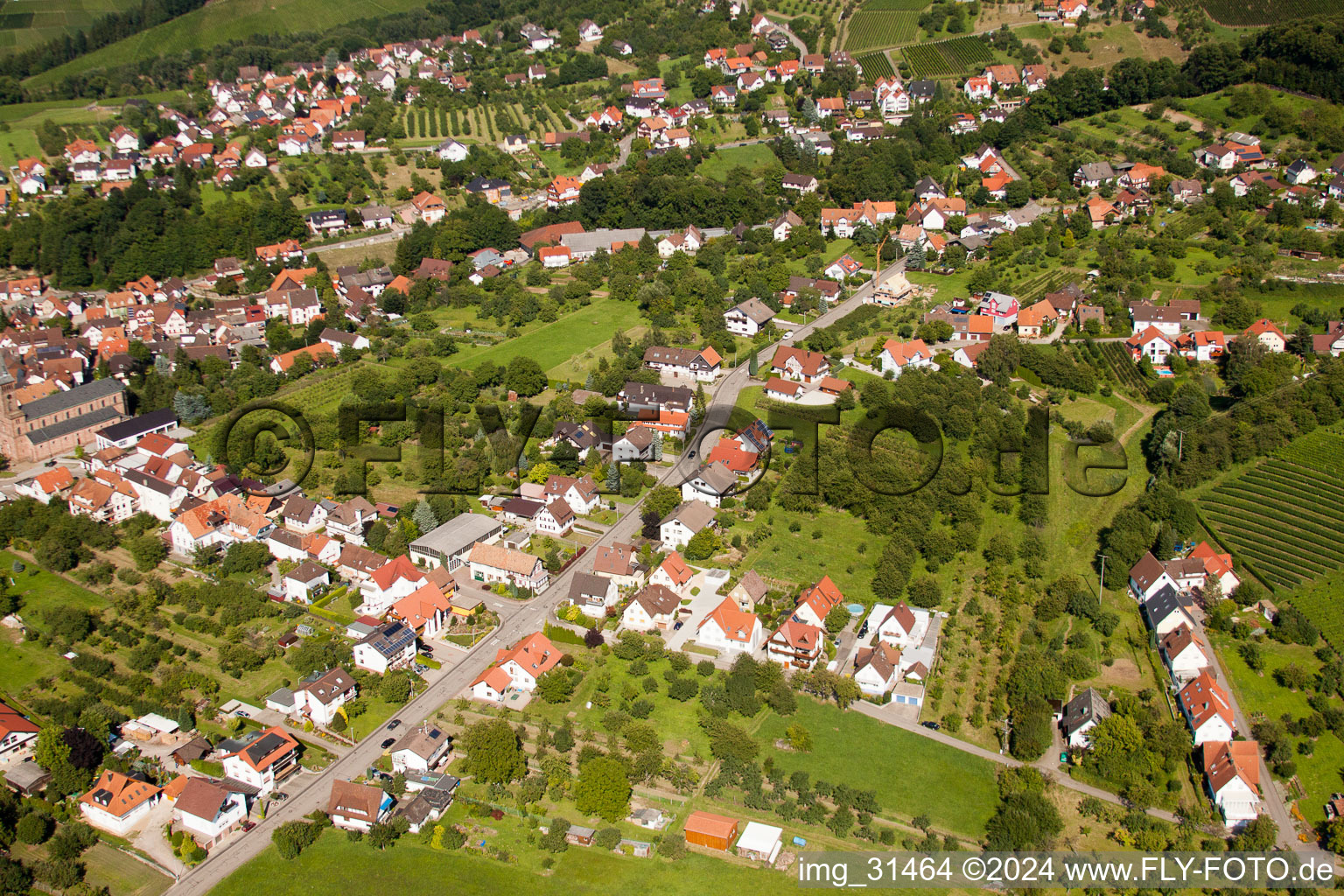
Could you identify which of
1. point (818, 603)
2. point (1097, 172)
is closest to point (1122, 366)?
point (818, 603)

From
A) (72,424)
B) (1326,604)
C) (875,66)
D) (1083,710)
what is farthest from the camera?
(875,66)

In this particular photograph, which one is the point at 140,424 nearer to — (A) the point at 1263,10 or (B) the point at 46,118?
(B) the point at 46,118

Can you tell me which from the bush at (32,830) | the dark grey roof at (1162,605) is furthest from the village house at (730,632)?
the bush at (32,830)

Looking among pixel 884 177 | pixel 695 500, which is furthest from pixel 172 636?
pixel 884 177

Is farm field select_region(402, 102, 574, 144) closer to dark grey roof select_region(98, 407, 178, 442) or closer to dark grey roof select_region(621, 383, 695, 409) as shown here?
dark grey roof select_region(98, 407, 178, 442)

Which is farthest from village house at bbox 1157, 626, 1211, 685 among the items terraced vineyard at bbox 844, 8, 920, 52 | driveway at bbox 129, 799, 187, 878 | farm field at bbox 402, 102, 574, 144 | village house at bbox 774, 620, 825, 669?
terraced vineyard at bbox 844, 8, 920, 52
